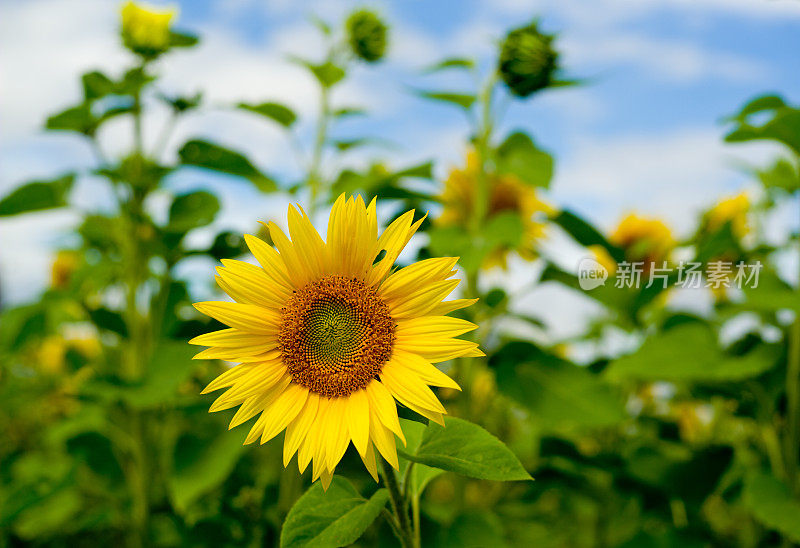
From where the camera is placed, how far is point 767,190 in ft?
5.21

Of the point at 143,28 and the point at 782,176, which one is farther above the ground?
the point at 143,28

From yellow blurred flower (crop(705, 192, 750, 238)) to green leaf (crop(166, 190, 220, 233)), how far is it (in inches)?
46.8

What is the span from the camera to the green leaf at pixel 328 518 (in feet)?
1.62

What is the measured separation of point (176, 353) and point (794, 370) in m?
1.07

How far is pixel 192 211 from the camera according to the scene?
4.12ft

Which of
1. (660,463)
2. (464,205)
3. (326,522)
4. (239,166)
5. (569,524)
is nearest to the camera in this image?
(326,522)

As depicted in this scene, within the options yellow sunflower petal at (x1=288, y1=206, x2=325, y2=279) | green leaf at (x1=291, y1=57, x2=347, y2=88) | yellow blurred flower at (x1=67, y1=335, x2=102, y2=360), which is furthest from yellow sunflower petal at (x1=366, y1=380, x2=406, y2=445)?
yellow blurred flower at (x1=67, y1=335, x2=102, y2=360)

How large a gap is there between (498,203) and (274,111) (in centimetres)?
56

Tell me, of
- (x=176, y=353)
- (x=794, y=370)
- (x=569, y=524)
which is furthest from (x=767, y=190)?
(x=176, y=353)

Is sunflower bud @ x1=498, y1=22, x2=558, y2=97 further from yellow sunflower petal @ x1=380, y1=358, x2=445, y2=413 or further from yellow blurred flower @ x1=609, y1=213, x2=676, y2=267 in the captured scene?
yellow blurred flower @ x1=609, y1=213, x2=676, y2=267

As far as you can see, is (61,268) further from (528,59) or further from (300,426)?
(300,426)

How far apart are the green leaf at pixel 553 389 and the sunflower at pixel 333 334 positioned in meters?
0.64

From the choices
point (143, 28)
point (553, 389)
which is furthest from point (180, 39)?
point (553, 389)

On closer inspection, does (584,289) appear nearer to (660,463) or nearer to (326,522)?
(660,463)
